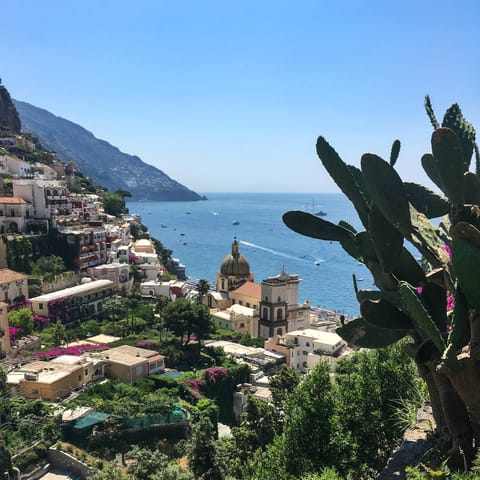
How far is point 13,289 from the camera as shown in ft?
93.0

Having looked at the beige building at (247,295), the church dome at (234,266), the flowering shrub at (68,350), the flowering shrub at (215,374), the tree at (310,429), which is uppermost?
the tree at (310,429)

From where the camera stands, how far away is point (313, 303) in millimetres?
60906

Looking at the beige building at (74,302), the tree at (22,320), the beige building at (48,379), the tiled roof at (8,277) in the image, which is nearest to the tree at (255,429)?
the beige building at (48,379)

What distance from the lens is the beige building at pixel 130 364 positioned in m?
22.5

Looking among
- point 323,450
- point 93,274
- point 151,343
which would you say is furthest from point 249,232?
point 323,450

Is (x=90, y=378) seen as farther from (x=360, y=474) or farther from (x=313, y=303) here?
(x=313, y=303)

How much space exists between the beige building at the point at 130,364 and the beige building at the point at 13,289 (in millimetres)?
7622

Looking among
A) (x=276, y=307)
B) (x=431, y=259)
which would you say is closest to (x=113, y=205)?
(x=276, y=307)

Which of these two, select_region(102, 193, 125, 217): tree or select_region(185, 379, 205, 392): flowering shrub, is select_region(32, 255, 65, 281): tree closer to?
select_region(185, 379, 205, 392): flowering shrub

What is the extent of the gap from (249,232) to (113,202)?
7438cm

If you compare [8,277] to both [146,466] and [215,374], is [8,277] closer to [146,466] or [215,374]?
[215,374]

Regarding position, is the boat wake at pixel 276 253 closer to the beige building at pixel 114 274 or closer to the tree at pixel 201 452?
the beige building at pixel 114 274

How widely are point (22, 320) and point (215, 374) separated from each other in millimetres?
11289

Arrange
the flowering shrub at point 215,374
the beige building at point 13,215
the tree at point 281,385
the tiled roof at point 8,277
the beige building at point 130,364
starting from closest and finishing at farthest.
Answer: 1. the tree at point 281,385
2. the beige building at point 130,364
3. the flowering shrub at point 215,374
4. the tiled roof at point 8,277
5. the beige building at point 13,215
